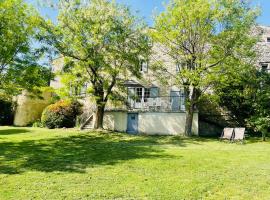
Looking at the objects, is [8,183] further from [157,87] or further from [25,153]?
[157,87]

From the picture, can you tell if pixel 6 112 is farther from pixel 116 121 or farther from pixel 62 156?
pixel 62 156

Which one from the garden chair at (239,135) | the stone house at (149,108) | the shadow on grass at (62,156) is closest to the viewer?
the shadow on grass at (62,156)

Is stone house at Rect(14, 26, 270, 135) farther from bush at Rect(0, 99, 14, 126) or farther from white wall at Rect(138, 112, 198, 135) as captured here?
bush at Rect(0, 99, 14, 126)

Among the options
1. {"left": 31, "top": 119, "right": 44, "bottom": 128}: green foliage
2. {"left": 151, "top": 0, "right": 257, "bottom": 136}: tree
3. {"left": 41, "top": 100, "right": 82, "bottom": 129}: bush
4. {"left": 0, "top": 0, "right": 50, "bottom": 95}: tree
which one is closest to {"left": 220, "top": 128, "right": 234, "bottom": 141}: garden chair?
{"left": 151, "top": 0, "right": 257, "bottom": 136}: tree


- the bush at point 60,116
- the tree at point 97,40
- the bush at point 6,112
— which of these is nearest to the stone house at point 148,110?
the bush at point 60,116

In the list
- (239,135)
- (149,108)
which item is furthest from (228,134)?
(149,108)

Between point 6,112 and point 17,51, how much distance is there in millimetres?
19631

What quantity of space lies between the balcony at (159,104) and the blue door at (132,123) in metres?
0.65

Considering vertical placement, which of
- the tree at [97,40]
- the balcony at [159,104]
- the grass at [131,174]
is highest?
the tree at [97,40]

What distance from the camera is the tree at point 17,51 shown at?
18.7 meters

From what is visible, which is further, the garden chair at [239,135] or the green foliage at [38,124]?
the green foliage at [38,124]

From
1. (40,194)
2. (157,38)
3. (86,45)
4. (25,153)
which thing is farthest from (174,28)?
(40,194)

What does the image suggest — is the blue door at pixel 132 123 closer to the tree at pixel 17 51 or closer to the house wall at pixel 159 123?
→ the house wall at pixel 159 123

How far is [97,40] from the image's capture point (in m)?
24.6
